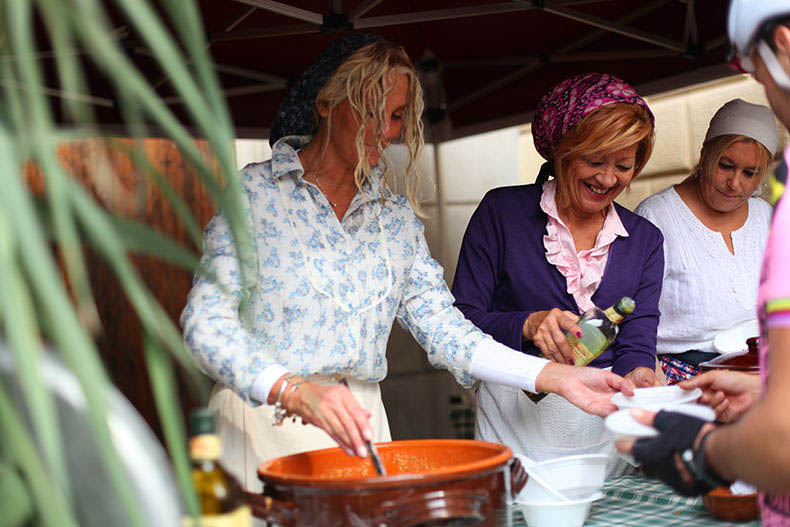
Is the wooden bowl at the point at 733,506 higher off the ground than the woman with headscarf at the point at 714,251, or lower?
lower

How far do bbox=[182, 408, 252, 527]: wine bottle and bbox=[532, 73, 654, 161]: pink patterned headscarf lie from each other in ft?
5.18

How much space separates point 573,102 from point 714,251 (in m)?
0.74

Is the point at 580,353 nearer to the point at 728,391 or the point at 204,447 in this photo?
the point at 728,391

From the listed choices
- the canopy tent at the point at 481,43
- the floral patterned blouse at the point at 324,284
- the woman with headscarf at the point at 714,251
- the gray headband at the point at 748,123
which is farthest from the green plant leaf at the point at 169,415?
the gray headband at the point at 748,123

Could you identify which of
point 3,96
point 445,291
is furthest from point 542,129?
point 3,96

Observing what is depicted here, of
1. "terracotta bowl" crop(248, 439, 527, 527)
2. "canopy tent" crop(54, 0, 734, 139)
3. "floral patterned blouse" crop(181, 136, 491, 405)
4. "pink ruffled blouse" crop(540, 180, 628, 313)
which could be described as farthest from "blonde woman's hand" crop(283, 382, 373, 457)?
"canopy tent" crop(54, 0, 734, 139)

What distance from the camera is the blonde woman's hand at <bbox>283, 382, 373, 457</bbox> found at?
4.05 ft

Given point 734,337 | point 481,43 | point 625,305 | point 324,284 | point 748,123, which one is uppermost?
point 481,43

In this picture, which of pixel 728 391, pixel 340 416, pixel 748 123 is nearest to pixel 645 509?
pixel 728 391

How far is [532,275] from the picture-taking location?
2205 millimetres

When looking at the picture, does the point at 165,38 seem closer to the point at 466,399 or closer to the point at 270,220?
the point at 270,220

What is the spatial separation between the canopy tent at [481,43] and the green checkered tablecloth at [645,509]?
5.08 ft

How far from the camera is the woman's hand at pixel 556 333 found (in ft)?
6.15

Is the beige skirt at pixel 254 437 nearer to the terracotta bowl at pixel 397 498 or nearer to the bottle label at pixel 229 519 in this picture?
the terracotta bowl at pixel 397 498
